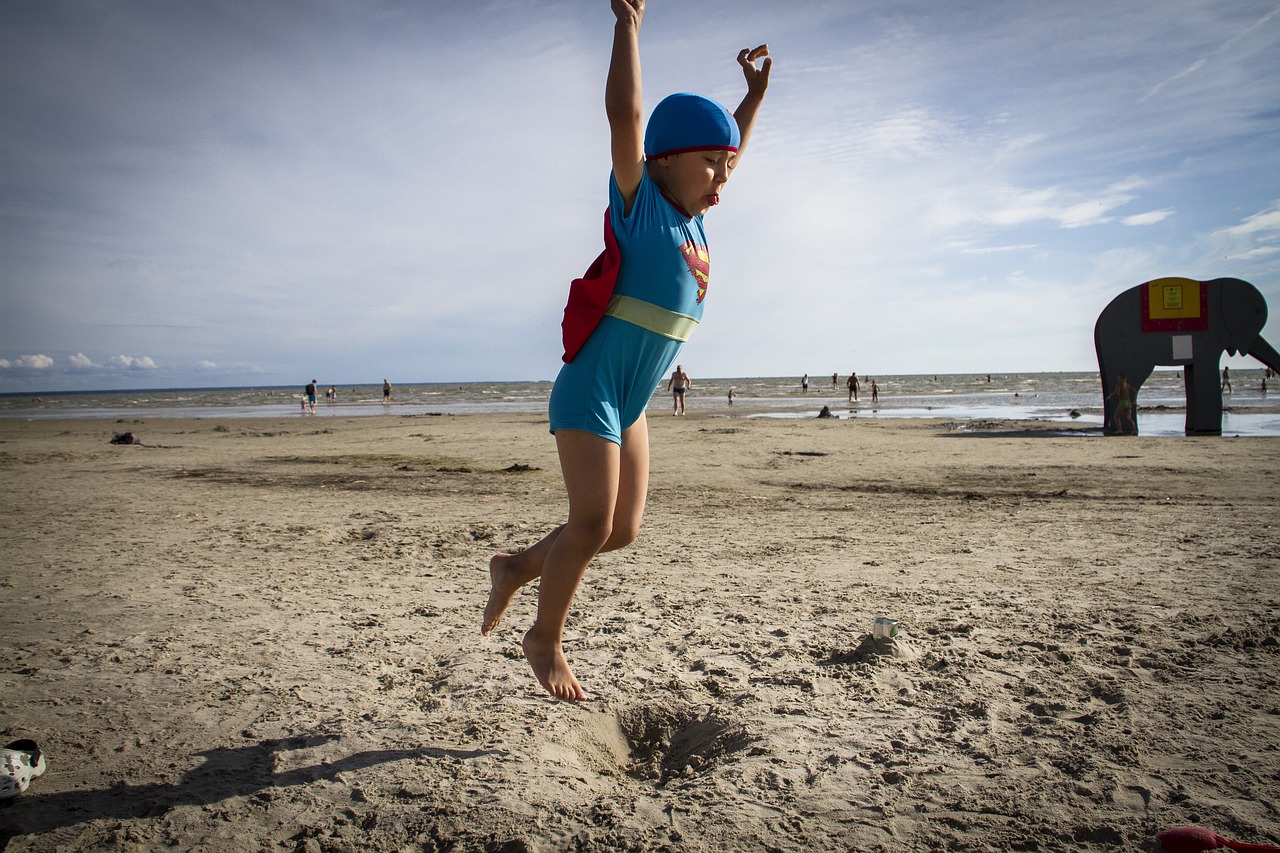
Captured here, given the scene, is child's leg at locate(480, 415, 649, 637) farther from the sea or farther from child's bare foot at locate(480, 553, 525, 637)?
the sea

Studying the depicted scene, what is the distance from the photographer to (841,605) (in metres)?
4.00

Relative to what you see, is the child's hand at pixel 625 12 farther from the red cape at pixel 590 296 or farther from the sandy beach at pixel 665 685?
the sandy beach at pixel 665 685

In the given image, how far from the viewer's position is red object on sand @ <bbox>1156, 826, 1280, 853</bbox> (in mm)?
1866

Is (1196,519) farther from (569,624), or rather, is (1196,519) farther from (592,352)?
(592,352)

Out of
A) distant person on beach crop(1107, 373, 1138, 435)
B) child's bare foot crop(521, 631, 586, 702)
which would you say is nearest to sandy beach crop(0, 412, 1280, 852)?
child's bare foot crop(521, 631, 586, 702)

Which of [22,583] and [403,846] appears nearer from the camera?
[403,846]

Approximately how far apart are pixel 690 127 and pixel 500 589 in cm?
179

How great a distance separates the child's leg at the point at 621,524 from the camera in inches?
104

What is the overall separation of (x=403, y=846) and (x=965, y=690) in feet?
6.84

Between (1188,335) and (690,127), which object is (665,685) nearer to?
(690,127)

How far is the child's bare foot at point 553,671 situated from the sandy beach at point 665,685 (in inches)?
7.3

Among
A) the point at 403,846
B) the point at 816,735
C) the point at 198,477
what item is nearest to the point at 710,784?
the point at 816,735

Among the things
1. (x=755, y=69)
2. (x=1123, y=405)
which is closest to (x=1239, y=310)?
(x=1123, y=405)

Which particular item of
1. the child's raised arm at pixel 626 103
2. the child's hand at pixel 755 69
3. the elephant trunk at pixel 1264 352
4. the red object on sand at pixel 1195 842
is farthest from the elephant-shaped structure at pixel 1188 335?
the child's raised arm at pixel 626 103
